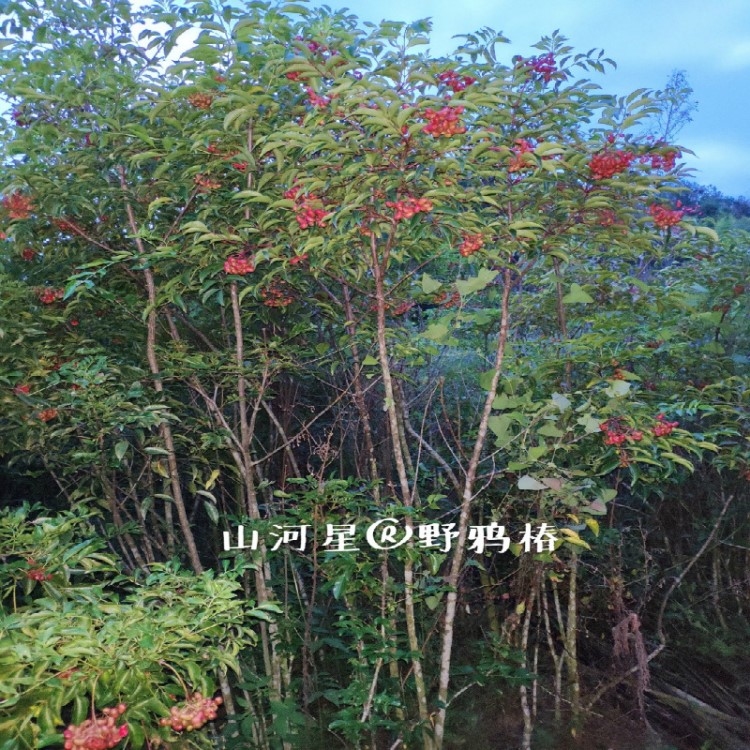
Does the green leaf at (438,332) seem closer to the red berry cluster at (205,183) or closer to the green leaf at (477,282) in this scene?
the green leaf at (477,282)

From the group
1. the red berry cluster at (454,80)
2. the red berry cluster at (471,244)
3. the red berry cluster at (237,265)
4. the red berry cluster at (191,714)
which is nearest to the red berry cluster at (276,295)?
the red berry cluster at (237,265)

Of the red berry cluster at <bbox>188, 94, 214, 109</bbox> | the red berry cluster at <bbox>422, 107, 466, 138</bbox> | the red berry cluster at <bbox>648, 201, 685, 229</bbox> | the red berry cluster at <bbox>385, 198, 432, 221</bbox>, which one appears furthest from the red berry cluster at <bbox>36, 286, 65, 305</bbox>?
the red berry cluster at <bbox>648, 201, 685, 229</bbox>

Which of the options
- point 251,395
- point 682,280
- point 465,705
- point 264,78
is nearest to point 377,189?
point 264,78

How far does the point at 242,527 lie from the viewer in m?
Result: 1.70

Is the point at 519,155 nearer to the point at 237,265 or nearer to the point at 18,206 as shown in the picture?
the point at 237,265

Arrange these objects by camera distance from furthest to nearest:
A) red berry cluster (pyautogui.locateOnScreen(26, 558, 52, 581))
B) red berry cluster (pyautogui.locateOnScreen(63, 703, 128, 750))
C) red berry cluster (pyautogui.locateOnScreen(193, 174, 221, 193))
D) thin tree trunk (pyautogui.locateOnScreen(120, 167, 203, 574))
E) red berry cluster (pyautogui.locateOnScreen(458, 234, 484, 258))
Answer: thin tree trunk (pyautogui.locateOnScreen(120, 167, 203, 574))
red berry cluster (pyautogui.locateOnScreen(193, 174, 221, 193))
red berry cluster (pyautogui.locateOnScreen(458, 234, 484, 258))
red berry cluster (pyautogui.locateOnScreen(26, 558, 52, 581))
red berry cluster (pyautogui.locateOnScreen(63, 703, 128, 750))

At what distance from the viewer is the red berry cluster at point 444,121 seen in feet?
4.25

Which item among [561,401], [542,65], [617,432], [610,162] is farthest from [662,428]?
[542,65]

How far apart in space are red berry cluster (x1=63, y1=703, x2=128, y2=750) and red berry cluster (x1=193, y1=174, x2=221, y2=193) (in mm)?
1238

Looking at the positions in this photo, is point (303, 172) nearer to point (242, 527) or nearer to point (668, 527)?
point (242, 527)

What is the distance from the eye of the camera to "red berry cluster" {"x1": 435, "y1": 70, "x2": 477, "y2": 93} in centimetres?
145

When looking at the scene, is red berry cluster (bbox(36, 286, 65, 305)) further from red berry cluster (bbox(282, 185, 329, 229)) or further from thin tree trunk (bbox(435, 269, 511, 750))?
thin tree trunk (bbox(435, 269, 511, 750))

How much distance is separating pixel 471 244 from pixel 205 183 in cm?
71

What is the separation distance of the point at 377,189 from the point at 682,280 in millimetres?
1184
